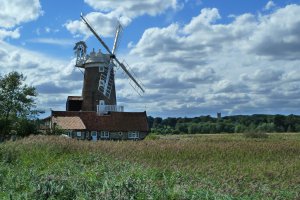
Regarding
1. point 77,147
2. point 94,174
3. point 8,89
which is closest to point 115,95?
point 8,89

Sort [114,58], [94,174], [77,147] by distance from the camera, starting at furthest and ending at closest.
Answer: [114,58]
[77,147]
[94,174]

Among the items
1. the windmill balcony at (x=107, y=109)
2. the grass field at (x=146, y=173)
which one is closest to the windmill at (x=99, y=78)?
the windmill balcony at (x=107, y=109)

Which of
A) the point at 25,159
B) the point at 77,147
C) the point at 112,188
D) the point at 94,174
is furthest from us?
the point at 77,147

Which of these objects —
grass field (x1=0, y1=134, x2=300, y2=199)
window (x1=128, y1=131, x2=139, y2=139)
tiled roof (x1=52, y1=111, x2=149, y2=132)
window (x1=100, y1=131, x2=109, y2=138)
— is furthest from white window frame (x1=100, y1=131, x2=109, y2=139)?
grass field (x1=0, y1=134, x2=300, y2=199)

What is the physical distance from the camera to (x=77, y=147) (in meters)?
24.6

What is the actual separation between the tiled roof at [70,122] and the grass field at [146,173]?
2910 centimetres

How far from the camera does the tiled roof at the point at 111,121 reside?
58.0m

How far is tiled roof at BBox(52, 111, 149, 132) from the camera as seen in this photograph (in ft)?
Result: 190

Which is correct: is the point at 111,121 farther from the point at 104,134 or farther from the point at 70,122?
the point at 70,122

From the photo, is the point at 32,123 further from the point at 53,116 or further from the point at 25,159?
the point at 25,159

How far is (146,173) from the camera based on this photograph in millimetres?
12656

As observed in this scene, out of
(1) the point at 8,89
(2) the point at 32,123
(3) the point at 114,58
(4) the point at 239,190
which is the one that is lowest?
(4) the point at 239,190

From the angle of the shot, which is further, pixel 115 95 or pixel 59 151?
pixel 115 95

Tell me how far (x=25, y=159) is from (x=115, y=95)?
43.1 m
